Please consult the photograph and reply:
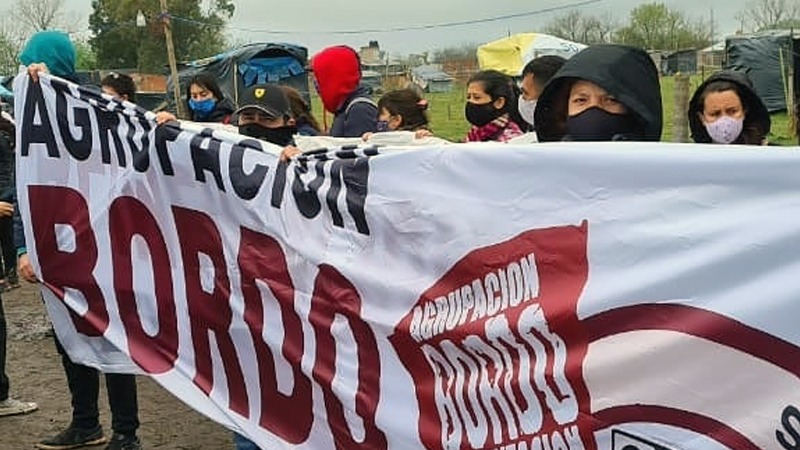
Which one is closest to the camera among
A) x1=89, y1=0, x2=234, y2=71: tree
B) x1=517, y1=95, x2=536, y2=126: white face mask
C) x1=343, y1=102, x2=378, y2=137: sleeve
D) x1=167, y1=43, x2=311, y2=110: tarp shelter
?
x1=517, y1=95, x2=536, y2=126: white face mask

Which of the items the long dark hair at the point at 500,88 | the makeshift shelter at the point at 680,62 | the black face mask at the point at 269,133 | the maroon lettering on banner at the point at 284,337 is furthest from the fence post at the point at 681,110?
the makeshift shelter at the point at 680,62

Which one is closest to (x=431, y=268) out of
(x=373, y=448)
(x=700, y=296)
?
(x=373, y=448)

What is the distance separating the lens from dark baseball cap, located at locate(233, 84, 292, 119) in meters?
4.08

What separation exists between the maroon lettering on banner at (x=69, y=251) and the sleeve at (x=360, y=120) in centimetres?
157

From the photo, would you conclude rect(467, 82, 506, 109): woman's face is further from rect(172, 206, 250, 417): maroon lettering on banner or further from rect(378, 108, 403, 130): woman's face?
rect(172, 206, 250, 417): maroon lettering on banner

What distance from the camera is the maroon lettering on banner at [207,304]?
11.9ft

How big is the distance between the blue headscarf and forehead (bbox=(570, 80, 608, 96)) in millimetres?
2435

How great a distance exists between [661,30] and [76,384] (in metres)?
63.0

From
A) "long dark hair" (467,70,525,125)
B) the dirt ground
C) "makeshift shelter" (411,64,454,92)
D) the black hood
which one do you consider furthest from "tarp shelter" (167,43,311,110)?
"makeshift shelter" (411,64,454,92)

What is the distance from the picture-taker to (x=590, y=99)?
2.97 metres

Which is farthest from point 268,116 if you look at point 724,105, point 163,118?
point 724,105

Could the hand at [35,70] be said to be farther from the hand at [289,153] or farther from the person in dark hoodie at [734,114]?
the person in dark hoodie at [734,114]

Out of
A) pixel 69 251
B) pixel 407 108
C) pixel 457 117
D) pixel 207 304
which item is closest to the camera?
pixel 207 304

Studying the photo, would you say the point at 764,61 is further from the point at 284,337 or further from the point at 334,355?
the point at 334,355
